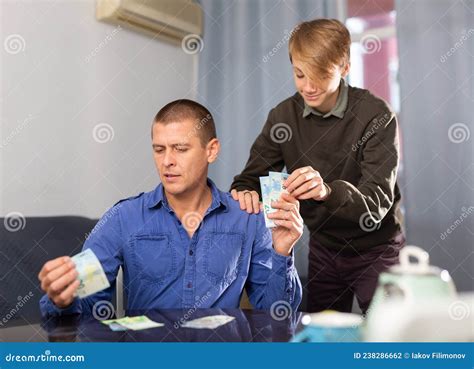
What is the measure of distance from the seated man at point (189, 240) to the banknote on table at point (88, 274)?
0.59 ft

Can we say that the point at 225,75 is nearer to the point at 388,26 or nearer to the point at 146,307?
the point at 388,26

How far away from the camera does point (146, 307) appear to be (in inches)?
64.1

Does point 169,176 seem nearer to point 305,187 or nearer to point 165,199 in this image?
point 165,199

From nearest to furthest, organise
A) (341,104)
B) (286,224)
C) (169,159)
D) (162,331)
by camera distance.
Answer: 1. (162,331)
2. (286,224)
3. (169,159)
4. (341,104)

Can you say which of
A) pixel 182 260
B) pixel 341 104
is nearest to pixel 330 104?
pixel 341 104

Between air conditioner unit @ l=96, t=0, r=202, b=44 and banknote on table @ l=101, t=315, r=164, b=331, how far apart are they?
1881mm

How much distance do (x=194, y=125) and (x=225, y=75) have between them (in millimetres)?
1646

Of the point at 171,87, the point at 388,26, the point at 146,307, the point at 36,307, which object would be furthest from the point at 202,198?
the point at 388,26

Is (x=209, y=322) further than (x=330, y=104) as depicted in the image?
No

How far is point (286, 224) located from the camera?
1491 millimetres

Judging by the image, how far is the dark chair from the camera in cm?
210

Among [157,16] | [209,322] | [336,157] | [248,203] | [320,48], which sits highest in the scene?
[157,16]

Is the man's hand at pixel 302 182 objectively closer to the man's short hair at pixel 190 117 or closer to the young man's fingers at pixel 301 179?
the young man's fingers at pixel 301 179

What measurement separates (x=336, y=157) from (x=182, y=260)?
0.75m
